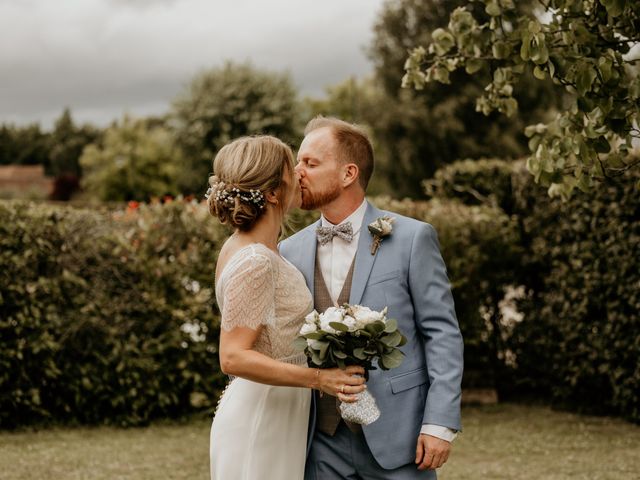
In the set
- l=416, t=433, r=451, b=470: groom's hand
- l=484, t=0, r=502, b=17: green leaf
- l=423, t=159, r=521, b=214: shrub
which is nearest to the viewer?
l=416, t=433, r=451, b=470: groom's hand

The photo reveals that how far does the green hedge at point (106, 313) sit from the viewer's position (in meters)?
8.09

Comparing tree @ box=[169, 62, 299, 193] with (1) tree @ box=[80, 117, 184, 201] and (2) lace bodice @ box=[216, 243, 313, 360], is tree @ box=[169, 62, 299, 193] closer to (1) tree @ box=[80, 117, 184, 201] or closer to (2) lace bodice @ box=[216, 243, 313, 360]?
(1) tree @ box=[80, 117, 184, 201]

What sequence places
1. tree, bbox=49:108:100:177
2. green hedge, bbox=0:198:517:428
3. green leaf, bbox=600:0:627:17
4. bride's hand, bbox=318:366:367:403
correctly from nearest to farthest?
bride's hand, bbox=318:366:367:403, green leaf, bbox=600:0:627:17, green hedge, bbox=0:198:517:428, tree, bbox=49:108:100:177

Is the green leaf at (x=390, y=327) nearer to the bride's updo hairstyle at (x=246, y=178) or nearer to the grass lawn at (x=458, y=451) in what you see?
the bride's updo hairstyle at (x=246, y=178)

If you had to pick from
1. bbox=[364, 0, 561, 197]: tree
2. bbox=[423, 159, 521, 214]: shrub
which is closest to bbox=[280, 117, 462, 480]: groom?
bbox=[423, 159, 521, 214]: shrub

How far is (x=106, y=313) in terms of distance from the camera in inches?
326

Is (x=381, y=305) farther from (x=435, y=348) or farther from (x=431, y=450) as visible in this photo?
(x=431, y=450)

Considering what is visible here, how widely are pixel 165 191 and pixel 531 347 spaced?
1807 inches

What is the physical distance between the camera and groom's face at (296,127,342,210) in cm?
364

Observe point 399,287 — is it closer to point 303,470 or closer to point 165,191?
point 303,470

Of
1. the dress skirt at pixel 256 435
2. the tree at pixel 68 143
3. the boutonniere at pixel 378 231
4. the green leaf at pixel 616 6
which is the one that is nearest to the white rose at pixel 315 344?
the dress skirt at pixel 256 435

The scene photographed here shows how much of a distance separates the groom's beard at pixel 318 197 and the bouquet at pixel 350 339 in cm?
76

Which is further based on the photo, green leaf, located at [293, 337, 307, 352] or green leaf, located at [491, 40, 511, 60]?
green leaf, located at [491, 40, 511, 60]

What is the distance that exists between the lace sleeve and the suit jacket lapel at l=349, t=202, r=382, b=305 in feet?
1.41
